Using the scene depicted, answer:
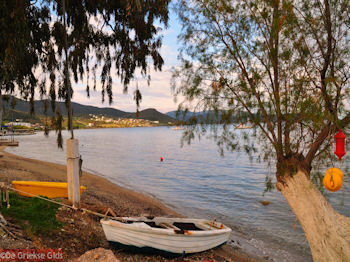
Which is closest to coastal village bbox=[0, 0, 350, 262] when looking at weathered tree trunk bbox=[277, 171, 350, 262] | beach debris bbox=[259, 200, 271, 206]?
weathered tree trunk bbox=[277, 171, 350, 262]

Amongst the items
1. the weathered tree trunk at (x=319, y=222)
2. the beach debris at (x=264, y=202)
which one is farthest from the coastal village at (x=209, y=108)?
the beach debris at (x=264, y=202)

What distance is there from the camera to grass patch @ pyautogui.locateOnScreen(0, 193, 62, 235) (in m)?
6.05

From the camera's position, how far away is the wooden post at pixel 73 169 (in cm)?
739

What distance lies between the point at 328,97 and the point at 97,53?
239 inches

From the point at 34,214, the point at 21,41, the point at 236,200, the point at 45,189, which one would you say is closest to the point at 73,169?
the point at 34,214

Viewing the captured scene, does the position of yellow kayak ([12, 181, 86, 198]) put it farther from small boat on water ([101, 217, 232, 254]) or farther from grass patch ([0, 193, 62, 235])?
small boat on water ([101, 217, 232, 254])

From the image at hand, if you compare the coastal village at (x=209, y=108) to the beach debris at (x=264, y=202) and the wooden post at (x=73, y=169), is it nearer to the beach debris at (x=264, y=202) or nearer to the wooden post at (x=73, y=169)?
the wooden post at (x=73, y=169)

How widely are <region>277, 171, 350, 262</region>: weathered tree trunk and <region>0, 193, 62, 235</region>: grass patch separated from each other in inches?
236

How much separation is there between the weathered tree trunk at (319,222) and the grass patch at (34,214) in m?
6.00

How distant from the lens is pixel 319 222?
595 cm

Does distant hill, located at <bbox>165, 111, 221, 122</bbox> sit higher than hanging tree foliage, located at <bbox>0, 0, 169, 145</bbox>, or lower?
lower

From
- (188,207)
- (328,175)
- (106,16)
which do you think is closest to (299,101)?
(328,175)

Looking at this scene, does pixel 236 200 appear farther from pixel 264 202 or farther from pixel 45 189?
pixel 45 189

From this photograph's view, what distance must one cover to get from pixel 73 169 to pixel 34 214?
148 centimetres
